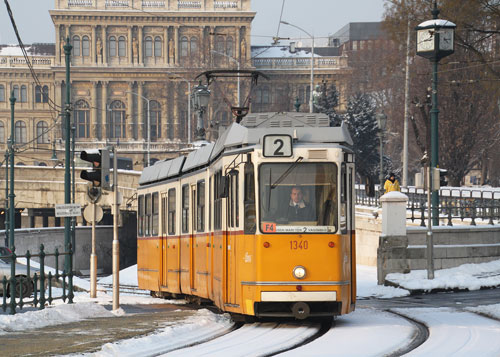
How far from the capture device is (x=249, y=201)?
15031 mm

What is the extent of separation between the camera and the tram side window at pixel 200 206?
1792 centimetres

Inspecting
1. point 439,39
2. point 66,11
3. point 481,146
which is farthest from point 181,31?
point 439,39

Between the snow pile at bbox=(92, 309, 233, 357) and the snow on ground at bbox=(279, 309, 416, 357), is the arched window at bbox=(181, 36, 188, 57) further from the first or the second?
the snow pile at bbox=(92, 309, 233, 357)

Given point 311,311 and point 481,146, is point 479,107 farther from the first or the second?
point 311,311

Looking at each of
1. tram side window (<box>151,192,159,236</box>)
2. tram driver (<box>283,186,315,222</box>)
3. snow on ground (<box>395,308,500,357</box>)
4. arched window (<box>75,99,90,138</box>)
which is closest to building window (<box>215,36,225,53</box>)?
arched window (<box>75,99,90,138</box>)

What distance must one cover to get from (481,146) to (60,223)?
3291 centimetres

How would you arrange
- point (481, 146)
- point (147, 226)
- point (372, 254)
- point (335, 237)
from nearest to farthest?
point (335, 237) → point (147, 226) → point (372, 254) → point (481, 146)

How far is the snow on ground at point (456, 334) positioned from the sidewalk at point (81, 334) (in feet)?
10.4

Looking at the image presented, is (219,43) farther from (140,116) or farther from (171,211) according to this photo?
(171,211)

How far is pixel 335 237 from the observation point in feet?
48.8

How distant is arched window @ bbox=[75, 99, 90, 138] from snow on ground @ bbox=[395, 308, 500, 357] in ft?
369

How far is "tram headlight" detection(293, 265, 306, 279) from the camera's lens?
14828mm

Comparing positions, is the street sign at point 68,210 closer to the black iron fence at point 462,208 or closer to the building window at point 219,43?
the black iron fence at point 462,208

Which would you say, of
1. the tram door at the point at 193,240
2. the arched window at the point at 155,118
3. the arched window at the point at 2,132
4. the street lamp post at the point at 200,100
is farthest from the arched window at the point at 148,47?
the tram door at the point at 193,240
